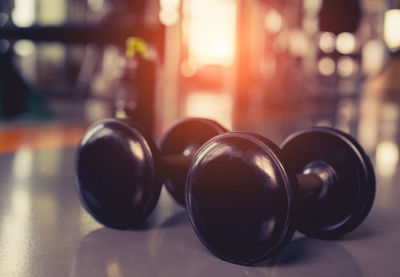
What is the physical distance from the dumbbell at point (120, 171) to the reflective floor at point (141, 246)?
0.07 meters

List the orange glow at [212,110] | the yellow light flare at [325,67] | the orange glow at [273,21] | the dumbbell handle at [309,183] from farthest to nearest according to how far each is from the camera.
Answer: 1. the yellow light flare at [325,67]
2. the orange glow at [273,21]
3. the orange glow at [212,110]
4. the dumbbell handle at [309,183]

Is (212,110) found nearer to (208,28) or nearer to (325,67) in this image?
(208,28)

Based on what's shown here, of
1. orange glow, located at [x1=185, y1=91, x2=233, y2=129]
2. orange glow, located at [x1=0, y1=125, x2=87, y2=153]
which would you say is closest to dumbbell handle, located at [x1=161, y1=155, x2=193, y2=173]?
orange glow, located at [x1=0, y1=125, x2=87, y2=153]

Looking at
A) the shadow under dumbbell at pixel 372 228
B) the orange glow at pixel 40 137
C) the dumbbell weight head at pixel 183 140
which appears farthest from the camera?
the orange glow at pixel 40 137

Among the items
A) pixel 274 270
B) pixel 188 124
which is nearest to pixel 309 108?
pixel 188 124

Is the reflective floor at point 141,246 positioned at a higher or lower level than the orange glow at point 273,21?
lower

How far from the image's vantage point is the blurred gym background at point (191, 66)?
9.23ft

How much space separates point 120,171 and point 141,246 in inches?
7.7

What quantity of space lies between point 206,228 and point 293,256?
0.23 meters

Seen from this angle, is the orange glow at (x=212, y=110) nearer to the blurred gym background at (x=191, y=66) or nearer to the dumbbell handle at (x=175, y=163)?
the blurred gym background at (x=191, y=66)

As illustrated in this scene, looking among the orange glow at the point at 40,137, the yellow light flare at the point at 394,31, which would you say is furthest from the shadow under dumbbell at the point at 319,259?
the yellow light flare at the point at 394,31

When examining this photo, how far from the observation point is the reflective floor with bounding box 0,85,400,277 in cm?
92

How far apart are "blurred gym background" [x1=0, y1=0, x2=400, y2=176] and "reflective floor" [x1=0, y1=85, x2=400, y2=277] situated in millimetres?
1009

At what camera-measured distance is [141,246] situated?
1047 mm
